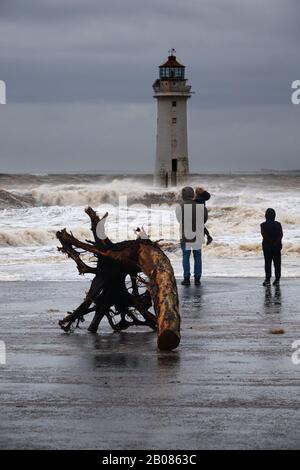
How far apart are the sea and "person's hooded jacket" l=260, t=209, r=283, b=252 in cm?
206

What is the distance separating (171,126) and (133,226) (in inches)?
1254

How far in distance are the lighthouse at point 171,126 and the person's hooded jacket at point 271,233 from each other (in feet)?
165

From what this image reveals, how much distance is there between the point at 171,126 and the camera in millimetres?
67625

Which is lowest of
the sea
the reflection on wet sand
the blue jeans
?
the sea

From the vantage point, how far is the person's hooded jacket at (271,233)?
55.5 ft

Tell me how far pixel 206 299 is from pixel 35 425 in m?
7.84

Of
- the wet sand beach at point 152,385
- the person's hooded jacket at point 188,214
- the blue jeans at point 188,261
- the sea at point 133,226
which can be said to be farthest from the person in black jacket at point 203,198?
the wet sand beach at point 152,385

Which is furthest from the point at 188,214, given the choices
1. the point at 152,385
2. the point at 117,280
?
the point at 152,385

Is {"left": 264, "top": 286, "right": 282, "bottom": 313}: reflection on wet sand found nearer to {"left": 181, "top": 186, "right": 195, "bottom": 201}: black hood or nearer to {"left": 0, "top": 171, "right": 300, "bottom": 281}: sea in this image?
{"left": 181, "top": 186, "right": 195, "bottom": 201}: black hood

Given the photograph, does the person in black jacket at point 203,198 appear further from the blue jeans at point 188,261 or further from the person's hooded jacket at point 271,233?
the person's hooded jacket at point 271,233

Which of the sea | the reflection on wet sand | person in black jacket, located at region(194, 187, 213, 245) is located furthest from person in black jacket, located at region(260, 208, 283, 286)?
the sea

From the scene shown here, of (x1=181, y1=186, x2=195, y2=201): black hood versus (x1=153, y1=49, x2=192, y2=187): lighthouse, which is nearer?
(x1=181, y1=186, x2=195, y2=201): black hood

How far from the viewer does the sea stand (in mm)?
20844

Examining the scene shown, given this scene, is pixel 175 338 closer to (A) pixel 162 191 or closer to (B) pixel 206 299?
(B) pixel 206 299
